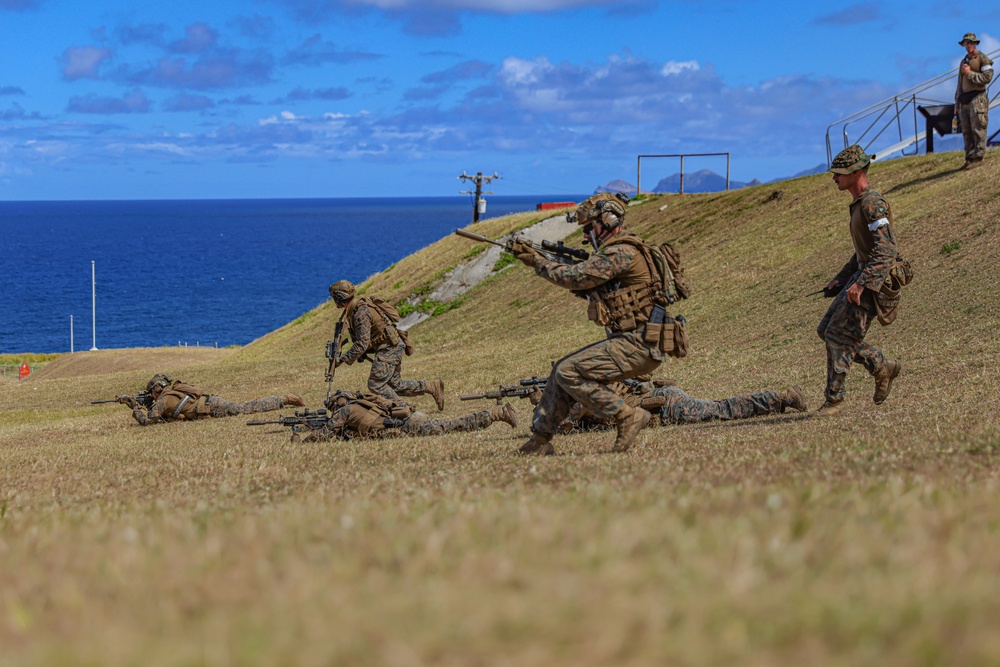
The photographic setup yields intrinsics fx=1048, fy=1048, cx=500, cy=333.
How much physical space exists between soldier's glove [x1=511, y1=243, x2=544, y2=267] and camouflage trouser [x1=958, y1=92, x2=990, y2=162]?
2183cm

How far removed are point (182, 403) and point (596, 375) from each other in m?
14.9

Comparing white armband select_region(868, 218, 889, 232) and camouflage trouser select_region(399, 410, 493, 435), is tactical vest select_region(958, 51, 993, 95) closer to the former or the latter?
white armband select_region(868, 218, 889, 232)

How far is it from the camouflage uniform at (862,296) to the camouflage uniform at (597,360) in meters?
3.08

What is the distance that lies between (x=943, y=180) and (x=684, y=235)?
11.4 m

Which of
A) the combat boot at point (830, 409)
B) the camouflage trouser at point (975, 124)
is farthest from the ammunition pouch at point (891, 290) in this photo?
the camouflage trouser at point (975, 124)

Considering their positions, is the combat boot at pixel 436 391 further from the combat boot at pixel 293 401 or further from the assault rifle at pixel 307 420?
the combat boot at pixel 293 401

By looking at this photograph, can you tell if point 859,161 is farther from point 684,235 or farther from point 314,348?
point 314,348

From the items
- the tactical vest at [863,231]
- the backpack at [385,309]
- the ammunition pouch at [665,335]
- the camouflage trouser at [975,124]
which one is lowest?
the ammunition pouch at [665,335]

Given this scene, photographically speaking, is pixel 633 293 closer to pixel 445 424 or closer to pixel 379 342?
pixel 445 424

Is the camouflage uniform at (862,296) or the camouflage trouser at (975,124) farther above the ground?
the camouflage trouser at (975,124)

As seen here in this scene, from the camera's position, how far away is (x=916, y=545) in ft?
15.4

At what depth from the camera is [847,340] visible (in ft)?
43.7

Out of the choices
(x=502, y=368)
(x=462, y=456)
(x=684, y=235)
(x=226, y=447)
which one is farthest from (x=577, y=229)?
(x=462, y=456)

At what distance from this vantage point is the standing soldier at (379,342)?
19828 millimetres
